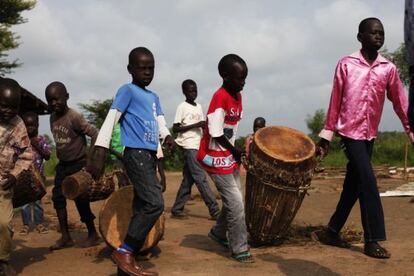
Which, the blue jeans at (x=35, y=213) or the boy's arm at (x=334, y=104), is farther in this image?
the blue jeans at (x=35, y=213)

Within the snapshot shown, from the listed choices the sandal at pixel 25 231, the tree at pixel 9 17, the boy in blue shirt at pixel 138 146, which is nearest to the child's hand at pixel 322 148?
the boy in blue shirt at pixel 138 146

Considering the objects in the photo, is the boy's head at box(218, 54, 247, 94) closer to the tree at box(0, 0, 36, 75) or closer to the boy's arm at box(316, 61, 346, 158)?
the boy's arm at box(316, 61, 346, 158)

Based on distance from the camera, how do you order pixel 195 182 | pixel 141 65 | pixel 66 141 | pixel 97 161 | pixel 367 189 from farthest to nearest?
pixel 195 182
pixel 66 141
pixel 367 189
pixel 141 65
pixel 97 161

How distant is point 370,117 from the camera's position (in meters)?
4.54

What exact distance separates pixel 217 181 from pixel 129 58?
1345 mm

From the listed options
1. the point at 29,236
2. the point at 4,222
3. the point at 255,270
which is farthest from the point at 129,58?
the point at 29,236

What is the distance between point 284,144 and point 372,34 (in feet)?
4.08

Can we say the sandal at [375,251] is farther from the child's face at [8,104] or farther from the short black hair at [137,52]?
the child's face at [8,104]

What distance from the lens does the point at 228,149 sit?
462 centimetres

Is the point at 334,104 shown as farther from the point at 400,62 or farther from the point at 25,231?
the point at 400,62

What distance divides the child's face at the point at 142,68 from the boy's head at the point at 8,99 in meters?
0.97

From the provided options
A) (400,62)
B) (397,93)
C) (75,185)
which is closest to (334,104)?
(397,93)

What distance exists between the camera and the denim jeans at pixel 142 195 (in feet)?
13.1

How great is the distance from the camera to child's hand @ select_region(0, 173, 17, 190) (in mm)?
4152
